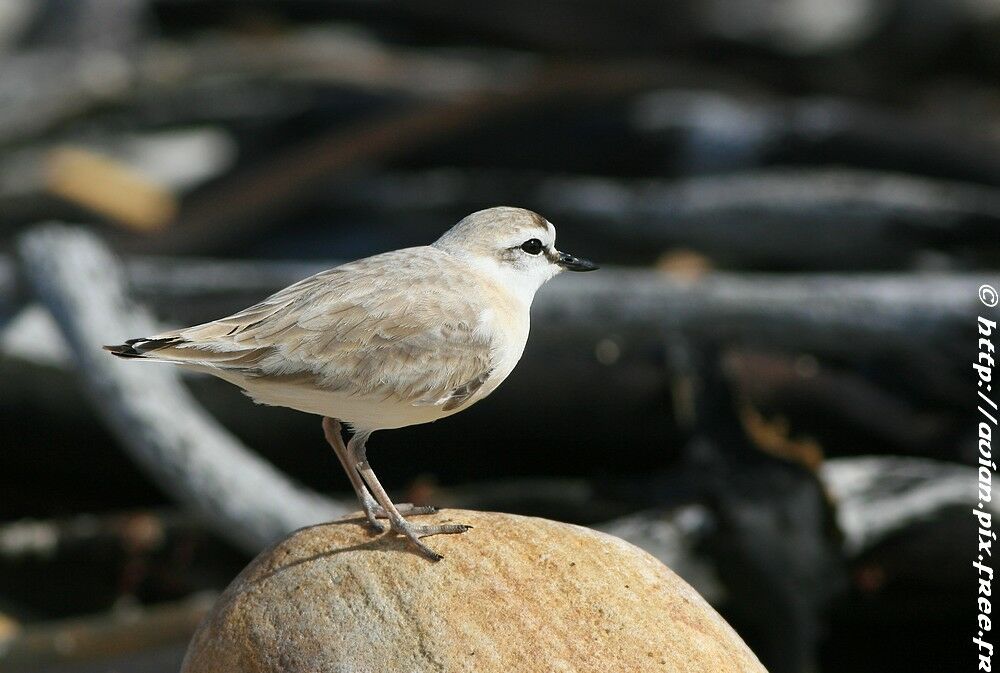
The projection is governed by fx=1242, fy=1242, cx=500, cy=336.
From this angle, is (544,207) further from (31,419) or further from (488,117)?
(31,419)

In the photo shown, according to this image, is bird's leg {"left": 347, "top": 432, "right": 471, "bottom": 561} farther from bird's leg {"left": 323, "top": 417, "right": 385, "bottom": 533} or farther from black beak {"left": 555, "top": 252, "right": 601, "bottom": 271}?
black beak {"left": 555, "top": 252, "right": 601, "bottom": 271}

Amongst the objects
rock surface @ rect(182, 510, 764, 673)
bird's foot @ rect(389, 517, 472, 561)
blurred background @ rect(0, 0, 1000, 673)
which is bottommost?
blurred background @ rect(0, 0, 1000, 673)

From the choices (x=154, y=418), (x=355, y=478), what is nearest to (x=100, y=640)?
(x=154, y=418)

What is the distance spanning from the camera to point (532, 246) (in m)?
4.64

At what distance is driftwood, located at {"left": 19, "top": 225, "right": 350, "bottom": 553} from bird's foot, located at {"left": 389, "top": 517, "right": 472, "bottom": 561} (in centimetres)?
133

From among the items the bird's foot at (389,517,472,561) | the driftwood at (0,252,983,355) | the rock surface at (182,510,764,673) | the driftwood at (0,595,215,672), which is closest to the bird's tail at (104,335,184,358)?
the rock surface at (182,510,764,673)

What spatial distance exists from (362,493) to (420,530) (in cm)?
28

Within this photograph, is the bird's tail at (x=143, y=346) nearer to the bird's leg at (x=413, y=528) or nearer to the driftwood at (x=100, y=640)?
the bird's leg at (x=413, y=528)

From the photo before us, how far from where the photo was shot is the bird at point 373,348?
12.9ft

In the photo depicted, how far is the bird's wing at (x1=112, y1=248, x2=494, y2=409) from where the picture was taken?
393cm

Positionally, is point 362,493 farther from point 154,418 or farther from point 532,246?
point 154,418

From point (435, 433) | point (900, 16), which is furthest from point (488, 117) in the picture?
point (900, 16)

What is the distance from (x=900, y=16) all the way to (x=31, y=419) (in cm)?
1288

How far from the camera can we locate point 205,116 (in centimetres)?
1211
